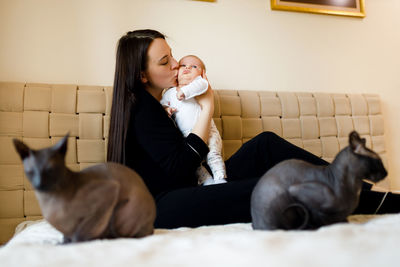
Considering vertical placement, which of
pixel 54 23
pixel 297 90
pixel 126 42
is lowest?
pixel 297 90

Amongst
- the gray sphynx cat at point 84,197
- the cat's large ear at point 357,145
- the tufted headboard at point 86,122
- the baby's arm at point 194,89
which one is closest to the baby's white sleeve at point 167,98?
the baby's arm at point 194,89

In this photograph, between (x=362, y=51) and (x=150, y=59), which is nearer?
(x=150, y=59)

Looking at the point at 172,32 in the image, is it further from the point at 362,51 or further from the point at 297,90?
the point at 362,51

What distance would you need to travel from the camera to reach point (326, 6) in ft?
6.52

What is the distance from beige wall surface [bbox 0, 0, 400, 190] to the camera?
4.90ft

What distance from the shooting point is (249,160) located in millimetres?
1282

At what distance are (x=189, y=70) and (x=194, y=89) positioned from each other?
0.46 feet

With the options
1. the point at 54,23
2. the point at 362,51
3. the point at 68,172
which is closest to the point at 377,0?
the point at 362,51

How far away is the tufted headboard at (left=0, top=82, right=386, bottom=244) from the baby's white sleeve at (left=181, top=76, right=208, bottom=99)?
321mm

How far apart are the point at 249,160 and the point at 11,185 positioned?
0.97 meters

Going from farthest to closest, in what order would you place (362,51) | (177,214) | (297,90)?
(362,51)
(297,90)
(177,214)

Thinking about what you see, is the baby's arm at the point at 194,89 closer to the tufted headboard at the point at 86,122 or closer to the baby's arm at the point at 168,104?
the baby's arm at the point at 168,104

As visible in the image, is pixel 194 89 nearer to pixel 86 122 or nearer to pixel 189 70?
pixel 189 70

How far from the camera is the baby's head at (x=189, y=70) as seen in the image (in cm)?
133
